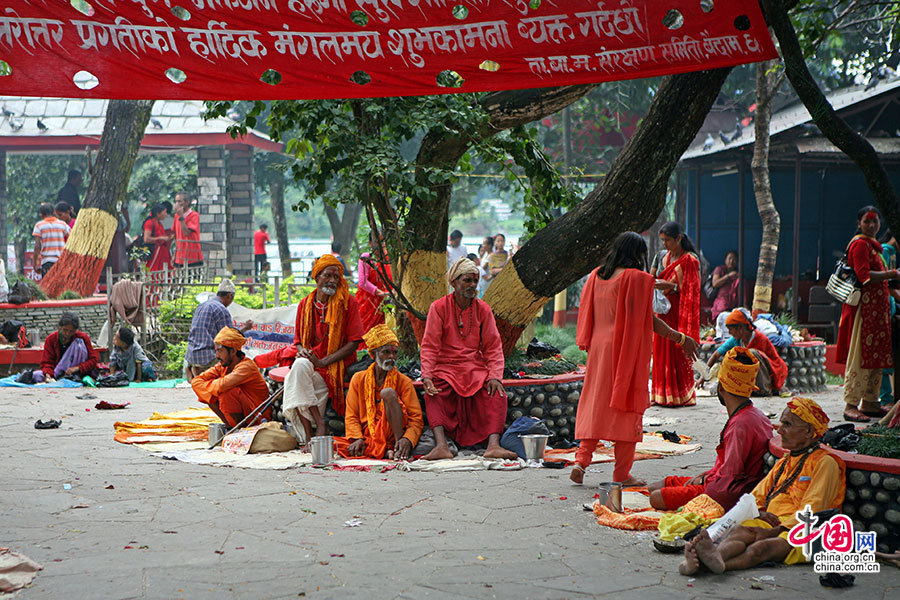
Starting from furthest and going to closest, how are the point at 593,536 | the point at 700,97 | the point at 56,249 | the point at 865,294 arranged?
1. the point at 56,249
2. the point at 865,294
3. the point at 700,97
4. the point at 593,536

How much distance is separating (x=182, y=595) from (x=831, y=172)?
53.1ft

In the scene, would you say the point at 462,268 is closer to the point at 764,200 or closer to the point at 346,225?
the point at 764,200

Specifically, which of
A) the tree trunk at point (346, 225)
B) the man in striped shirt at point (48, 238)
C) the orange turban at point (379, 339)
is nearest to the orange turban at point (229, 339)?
the orange turban at point (379, 339)

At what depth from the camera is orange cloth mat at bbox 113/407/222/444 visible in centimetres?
861

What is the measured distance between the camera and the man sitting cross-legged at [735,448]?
5.38m

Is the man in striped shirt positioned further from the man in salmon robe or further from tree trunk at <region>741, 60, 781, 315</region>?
tree trunk at <region>741, 60, 781, 315</region>

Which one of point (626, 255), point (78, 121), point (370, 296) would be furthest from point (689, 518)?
point (78, 121)

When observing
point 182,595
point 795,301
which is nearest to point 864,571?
point 182,595

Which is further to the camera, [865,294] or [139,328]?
[139,328]

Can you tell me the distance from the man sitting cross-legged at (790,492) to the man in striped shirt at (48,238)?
49.7ft

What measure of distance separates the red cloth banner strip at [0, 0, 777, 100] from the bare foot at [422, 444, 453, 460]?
9.11 ft

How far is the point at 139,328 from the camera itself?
14.6 m

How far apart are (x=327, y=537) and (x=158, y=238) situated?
15.5 meters

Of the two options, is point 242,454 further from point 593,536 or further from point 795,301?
point 795,301
